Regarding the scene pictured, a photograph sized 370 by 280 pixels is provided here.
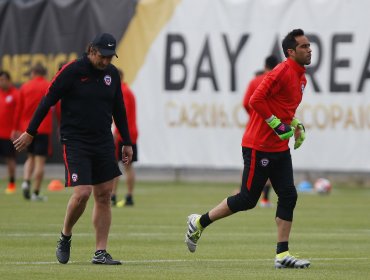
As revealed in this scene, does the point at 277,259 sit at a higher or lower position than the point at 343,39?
lower

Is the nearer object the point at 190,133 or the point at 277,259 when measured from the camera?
the point at 277,259

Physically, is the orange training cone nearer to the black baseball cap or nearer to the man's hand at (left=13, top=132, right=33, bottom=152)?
the man's hand at (left=13, top=132, right=33, bottom=152)

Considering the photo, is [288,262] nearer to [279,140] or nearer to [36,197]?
[279,140]

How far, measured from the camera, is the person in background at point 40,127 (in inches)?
921

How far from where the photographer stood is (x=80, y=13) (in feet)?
99.3

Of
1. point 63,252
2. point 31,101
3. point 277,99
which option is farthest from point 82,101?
point 31,101

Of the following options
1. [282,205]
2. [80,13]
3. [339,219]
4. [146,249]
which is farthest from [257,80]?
[80,13]

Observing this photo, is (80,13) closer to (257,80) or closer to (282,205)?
(257,80)

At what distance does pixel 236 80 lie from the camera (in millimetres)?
28938

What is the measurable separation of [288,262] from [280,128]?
1.34m

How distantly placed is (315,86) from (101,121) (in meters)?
16.5

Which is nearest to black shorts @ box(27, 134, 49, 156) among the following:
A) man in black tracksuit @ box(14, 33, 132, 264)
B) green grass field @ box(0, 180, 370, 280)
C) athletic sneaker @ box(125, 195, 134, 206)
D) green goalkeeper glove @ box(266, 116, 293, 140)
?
green grass field @ box(0, 180, 370, 280)

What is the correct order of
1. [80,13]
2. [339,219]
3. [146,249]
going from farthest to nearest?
[80,13], [339,219], [146,249]

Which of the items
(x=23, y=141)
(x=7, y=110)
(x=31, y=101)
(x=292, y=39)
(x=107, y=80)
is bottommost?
(x=7, y=110)
